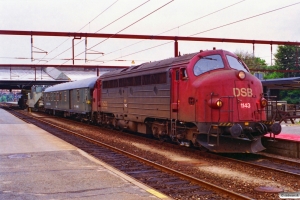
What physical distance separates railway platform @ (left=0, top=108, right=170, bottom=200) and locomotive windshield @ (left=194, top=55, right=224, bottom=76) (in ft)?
15.9

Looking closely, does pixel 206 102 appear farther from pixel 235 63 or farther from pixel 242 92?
pixel 235 63

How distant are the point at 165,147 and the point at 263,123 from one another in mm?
4475

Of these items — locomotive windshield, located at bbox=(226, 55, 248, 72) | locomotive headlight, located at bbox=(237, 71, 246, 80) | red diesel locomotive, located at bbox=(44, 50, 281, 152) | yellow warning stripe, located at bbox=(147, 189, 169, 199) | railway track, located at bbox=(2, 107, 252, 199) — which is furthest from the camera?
locomotive windshield, located at bbox=(226, 55, 248, 72)

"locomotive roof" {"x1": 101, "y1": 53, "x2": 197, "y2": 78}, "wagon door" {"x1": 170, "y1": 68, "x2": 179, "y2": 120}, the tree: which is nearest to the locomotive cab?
"wagon door" {"x1": 170, "y1": 68, "x2": 179, "y2": 120}

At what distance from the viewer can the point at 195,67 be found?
13.8 meters

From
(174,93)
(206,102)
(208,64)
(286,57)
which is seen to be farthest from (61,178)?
(286,57)

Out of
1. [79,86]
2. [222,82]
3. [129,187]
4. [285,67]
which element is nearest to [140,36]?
[79,86]

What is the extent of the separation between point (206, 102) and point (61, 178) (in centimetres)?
566

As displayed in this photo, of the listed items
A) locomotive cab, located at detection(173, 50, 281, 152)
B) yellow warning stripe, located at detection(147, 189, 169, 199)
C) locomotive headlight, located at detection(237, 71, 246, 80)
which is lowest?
yellow warning stripe, located at detection(147, 189, 169, 199)

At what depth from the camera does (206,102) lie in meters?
13.0

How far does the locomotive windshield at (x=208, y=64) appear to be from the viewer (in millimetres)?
13781

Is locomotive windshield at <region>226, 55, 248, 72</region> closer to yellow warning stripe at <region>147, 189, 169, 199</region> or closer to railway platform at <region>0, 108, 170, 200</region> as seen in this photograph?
railway platform at <region>0, 108, 170, 200</region>

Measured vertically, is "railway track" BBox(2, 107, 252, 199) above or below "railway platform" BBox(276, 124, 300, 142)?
below

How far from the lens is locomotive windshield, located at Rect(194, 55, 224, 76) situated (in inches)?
543
